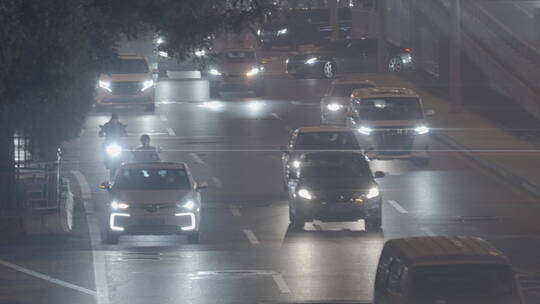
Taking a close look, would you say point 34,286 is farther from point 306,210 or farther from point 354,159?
point 354,159

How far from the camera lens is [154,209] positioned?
2369 centimetres

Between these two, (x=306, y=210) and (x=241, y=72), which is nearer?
(x=306, y=210)

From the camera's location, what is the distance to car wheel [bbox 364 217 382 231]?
2500 centimetres

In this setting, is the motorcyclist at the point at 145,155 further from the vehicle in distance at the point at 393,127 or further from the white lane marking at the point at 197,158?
the vehicle in distance at the point at 393,127

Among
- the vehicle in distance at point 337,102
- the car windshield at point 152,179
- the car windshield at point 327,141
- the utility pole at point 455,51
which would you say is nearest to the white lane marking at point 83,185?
the car windshield at point 327,141

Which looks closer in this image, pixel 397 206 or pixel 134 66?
pixel 397 206

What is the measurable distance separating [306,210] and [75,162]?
1299cm

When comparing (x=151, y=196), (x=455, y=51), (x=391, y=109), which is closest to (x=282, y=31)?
(x=455, y=51)

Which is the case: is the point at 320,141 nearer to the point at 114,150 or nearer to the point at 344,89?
the point at 114,150

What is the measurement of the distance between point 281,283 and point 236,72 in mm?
34827

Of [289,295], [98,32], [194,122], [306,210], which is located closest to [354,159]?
[306,210]

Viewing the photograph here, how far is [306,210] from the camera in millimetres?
24969

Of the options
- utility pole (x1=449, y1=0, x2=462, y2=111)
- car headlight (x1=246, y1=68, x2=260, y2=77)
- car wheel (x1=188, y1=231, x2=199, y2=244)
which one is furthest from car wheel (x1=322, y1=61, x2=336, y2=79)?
car wheel (x1=188, y1=231, x2=199, y2=244)

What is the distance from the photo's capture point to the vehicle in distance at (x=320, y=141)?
99.7ft
